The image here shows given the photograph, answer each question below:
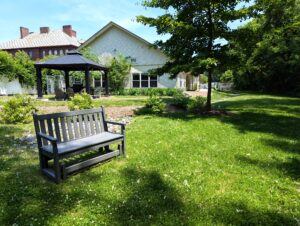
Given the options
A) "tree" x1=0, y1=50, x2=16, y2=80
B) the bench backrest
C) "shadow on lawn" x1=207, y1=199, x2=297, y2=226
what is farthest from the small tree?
"shadow on lawn" x1=207, y1=199, x2=297, y2=226

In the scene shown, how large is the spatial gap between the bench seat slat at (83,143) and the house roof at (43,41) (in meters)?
42.5

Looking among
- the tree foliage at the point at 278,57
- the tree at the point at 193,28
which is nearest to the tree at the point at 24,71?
the tree at the point at 193,28

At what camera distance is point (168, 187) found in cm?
349

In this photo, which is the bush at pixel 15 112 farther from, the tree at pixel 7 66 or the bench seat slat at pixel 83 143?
the tree at pixel 7 66

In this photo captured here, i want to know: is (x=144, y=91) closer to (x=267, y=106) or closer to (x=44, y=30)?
(x=267, y=106)

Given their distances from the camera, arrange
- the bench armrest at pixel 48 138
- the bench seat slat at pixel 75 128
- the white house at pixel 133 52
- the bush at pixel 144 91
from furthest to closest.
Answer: the white house at pixel 133 52
the bush at pixel 144 91
the bench seat slat at pixel 75 128
the bench armrest at pixel 48 138

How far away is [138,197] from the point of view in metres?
3.20

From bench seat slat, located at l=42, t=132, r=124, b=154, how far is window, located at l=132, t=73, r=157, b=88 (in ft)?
62.7

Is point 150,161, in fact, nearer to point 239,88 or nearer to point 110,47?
point 110,47

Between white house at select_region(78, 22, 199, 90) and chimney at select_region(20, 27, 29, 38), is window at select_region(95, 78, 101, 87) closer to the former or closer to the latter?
white house at select_region(78, 22, 199, 90)

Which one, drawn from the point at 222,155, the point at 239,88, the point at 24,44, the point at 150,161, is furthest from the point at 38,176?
the point at 24,44

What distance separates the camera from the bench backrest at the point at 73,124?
391 centimetres

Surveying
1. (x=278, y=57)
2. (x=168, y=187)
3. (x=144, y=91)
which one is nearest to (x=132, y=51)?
(x=144, y=91)

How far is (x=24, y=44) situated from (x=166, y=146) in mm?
48188
